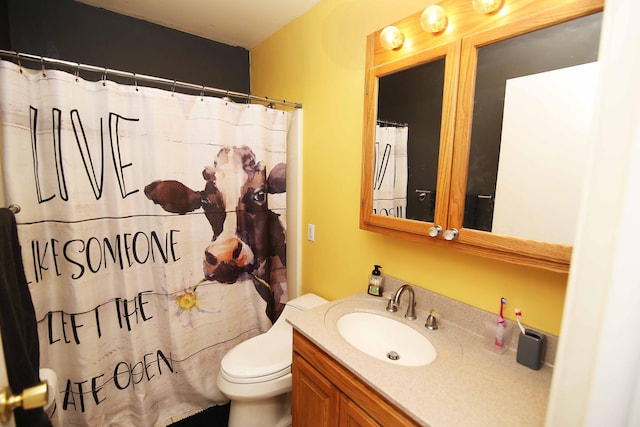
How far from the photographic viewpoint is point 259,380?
1.41 metres

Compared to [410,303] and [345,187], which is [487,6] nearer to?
[345,187]

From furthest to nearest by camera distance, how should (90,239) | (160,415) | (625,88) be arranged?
1. (160,415)
2. (90,239)
3. (625,88)

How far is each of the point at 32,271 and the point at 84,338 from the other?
415mm

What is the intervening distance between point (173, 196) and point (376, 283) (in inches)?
47.9

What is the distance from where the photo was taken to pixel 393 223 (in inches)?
49.7

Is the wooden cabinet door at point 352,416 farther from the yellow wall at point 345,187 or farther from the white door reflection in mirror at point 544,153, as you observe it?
the white door reflection in mirror at point 544,153

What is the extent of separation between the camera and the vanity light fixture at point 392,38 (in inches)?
46.6

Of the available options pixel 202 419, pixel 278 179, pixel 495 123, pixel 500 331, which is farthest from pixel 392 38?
pixel 202 419

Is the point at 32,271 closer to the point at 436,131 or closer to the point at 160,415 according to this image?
the point at 160,415

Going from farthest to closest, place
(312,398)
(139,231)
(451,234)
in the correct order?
(139,231) < (312,398) < (451,234)

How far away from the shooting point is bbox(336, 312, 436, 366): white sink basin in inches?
45.6

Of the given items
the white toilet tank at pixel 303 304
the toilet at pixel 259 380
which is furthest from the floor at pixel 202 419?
the white toilet tank at pixel 303 304

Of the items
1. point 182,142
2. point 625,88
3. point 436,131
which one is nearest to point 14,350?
point 182,142

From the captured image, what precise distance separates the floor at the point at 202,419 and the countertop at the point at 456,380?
1074 mm
